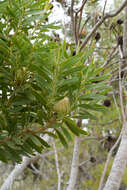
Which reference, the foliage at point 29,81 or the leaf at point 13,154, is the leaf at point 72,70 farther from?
the leaf at point 13,154

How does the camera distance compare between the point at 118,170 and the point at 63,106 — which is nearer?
the point at 63,106

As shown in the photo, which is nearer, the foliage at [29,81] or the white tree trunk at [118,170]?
the foliage at [29,81]

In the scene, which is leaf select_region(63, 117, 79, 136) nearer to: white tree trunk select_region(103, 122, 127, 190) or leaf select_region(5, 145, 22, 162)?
leaf select_region(5, 145, 22, 162)

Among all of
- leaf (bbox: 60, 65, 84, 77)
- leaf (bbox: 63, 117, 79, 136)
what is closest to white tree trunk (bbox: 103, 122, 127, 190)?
leaf (bbox: 63, 117, 79, 136)

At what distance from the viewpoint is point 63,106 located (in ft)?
1.53

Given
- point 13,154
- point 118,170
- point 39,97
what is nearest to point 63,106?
point 39,97

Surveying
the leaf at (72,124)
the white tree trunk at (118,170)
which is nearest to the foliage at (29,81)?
the leaf at (72,124)

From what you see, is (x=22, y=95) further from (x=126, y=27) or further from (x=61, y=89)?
(x=126, y=27)

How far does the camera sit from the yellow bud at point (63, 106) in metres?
0.47

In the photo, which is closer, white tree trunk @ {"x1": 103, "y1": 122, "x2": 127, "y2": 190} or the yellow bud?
the yellow bud

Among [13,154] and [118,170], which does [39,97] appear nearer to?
[13,154]

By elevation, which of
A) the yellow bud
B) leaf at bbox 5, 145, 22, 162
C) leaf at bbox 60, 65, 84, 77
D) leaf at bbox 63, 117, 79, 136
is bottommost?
leaf at bbox 5, 145, 22, 162

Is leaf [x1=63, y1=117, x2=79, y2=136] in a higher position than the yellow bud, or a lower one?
lower

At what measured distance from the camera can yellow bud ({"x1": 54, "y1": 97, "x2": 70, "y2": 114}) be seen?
1.53 ft
